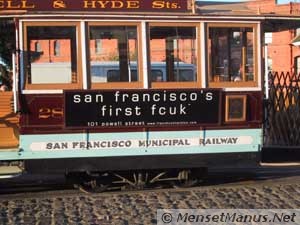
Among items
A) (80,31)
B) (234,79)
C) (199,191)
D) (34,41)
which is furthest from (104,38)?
(199,191)

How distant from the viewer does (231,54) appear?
9141 millimetres

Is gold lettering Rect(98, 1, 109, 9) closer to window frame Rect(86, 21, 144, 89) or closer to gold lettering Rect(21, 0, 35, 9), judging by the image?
window frame Rect(86, 21, 144, 89)

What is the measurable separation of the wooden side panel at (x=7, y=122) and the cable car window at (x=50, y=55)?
66 centimetres

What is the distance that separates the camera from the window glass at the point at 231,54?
902 centimetres

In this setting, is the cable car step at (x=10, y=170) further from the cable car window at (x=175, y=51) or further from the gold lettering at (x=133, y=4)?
the gold lettering at (x=133, y=4)

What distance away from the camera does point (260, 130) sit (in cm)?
910

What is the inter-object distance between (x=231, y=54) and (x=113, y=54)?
5.48 feet

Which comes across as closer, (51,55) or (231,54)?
(51,55)

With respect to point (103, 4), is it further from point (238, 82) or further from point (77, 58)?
point (238, 82)

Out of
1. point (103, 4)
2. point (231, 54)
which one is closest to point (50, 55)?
point (103, 4)

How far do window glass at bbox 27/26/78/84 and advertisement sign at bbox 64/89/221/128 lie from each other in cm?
29

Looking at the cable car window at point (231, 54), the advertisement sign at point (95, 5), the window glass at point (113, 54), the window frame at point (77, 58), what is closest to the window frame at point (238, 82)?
the cable car window at point (231, 54)

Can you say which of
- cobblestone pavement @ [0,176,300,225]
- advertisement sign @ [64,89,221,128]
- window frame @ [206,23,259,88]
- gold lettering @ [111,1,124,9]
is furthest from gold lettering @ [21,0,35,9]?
cobblestone pavement @ [0,176,300,225]

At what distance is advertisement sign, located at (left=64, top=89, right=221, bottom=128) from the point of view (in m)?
8.52
